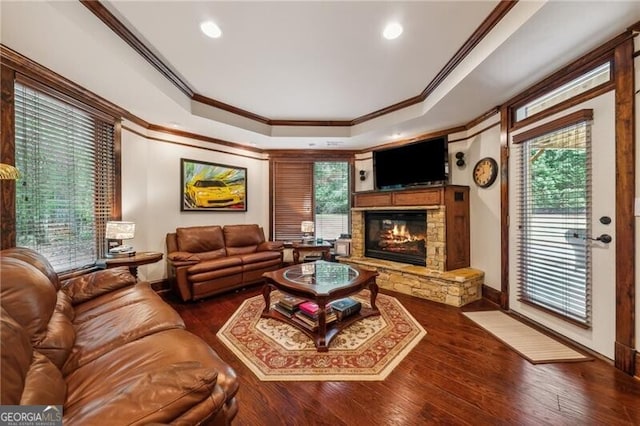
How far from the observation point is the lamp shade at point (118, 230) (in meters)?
2.87

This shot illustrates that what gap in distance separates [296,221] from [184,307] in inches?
98.8

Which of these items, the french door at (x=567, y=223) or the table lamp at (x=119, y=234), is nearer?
the french door at (x=567, y=223)

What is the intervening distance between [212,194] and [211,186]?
139 millimetres

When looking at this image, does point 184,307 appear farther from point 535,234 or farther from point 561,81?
point 561,81

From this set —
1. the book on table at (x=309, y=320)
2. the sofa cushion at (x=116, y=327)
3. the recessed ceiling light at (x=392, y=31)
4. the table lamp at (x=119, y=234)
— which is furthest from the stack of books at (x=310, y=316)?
the recessed ceiling light at (x=392, y=31)

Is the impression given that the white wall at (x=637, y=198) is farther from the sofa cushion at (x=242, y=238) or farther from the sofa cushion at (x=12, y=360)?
the sofa cushion at (x=242, y=238)

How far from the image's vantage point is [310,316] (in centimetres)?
248

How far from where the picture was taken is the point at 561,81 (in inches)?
92.7

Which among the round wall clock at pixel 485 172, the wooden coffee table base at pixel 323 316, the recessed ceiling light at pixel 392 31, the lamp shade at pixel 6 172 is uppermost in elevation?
the recessed ceiling light at pixel 392 31

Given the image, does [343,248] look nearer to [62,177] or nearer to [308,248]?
[308,248]

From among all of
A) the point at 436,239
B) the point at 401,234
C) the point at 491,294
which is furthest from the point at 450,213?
the point at 491,294

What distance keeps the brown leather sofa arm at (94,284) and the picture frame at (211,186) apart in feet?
6.46

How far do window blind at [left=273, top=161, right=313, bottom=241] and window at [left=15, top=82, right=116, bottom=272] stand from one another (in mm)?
2648

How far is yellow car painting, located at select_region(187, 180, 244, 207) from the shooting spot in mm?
4241
